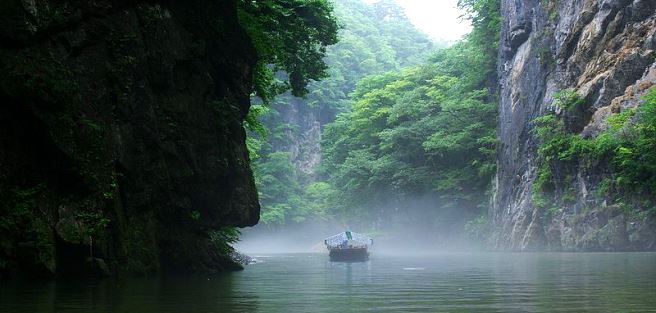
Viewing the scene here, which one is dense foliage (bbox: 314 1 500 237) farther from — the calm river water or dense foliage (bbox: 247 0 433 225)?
the calm river water

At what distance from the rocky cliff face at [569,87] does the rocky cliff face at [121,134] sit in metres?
16.5

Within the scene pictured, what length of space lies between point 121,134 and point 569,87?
944 inches

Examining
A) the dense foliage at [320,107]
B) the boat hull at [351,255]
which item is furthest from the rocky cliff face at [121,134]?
the dense foliage at [320,107]

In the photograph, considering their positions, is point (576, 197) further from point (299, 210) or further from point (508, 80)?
point (299, 210)

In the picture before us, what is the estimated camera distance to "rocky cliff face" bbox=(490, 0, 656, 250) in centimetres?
2800

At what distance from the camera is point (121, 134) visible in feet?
48.2

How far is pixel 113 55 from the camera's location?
14.7 metres

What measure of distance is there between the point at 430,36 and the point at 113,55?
90.0 meters

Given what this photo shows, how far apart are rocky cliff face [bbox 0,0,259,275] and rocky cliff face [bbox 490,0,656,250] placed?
54.0 feet

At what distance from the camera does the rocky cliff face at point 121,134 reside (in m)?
12.4

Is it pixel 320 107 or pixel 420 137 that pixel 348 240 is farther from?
pixel 320 107

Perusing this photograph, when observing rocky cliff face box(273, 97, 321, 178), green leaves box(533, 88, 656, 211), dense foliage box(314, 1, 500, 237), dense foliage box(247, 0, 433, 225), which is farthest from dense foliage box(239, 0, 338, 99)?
rocky cliff face box(273, 97, 321, 178)

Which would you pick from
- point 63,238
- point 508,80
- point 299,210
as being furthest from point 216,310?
point 299,210

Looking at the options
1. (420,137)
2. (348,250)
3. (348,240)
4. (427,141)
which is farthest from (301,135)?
(348,250)
